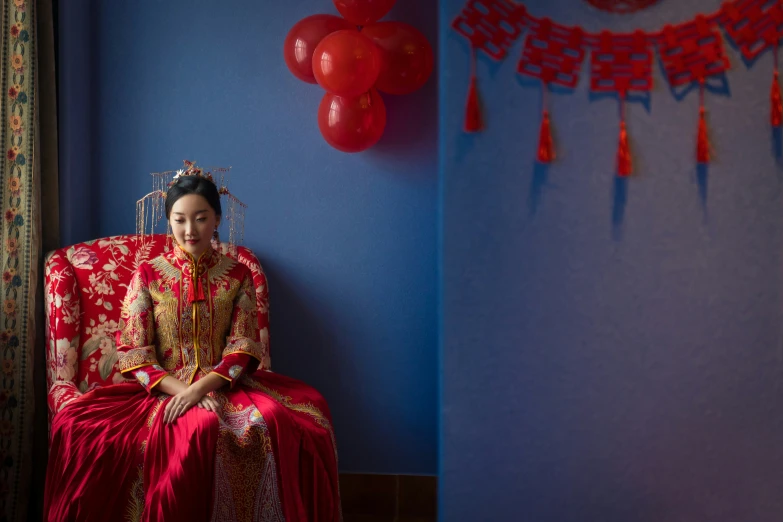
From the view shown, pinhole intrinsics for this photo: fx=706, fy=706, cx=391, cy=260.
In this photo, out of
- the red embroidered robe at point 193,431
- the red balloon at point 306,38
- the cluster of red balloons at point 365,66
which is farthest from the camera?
the red balloon at point 306,38

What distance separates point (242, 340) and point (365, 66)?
884mm

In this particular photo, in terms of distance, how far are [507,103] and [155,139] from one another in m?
1.38

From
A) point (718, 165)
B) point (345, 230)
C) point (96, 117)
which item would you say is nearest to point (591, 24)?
point (718, 165)

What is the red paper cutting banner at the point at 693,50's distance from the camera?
176 centimetres

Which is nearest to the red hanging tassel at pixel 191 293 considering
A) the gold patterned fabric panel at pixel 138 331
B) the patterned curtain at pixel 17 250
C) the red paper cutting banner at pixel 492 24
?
the gold patterned fabric panel at pixel 138 331

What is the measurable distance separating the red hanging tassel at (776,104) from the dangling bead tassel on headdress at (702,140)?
0.17 metres

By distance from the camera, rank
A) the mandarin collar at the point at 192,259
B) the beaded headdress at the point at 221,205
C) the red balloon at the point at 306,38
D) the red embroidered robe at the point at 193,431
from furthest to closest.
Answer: the beaded headdress at the point at 221,205 < the red balloon at the point at 306,38 < the mandarin collar at the point at 192,259 < the red embroidered robe at the point at 193,431

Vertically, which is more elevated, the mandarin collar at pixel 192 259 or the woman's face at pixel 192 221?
the woman's face at pixel 192 221

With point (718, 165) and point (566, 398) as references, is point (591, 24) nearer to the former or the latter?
point (718, 165)

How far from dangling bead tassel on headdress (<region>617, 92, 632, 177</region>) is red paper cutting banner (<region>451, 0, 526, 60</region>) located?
1.05 feet

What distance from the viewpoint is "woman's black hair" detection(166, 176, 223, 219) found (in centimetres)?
197

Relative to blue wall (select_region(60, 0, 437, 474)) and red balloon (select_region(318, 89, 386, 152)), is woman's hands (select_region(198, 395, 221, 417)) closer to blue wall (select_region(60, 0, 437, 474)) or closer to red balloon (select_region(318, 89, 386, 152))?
blue wall (select_region(60, 0, 437, 474))

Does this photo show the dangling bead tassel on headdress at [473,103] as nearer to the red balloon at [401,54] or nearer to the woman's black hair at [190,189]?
the red balloon at [401,54]

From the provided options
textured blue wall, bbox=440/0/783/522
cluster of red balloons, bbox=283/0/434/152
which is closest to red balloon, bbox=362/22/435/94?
cluster of red balloons, bbox=283/0/434/152
